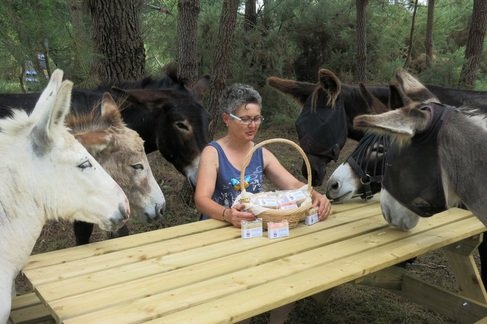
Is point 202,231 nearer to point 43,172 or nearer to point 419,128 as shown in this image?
point 43,172

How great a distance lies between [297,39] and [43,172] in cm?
914

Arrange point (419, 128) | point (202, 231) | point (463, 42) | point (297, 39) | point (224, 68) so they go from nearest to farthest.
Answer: point (419, 128) < point (202, 231) < point (224, 68) < point (297, 39) < point (463, 42)

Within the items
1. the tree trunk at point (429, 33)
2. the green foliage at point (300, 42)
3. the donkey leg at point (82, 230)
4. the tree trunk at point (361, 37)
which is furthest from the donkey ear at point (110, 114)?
the tree trunk at point (429, 33)

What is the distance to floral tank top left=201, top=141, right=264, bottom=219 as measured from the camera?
3033 mm

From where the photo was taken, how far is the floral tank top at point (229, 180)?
3033mm

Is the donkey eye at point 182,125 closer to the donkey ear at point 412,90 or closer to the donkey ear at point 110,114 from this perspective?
the donkey ear at point 110,114

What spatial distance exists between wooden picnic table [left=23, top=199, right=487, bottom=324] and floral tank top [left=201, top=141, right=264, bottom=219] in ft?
1.15

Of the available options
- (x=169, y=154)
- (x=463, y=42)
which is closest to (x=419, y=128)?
(x=169, y=154)

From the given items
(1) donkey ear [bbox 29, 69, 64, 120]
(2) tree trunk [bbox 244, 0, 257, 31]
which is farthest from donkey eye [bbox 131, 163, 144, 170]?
(2) tree trunk [bbox 244, 0, 257, 31]

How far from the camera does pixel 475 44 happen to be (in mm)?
7875

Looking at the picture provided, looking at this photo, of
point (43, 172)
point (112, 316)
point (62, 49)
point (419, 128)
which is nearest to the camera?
point (112, 316)

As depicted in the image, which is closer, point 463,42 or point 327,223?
point 327,223

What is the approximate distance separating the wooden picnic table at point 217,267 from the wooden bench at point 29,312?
441mm

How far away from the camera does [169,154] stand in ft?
11.8
